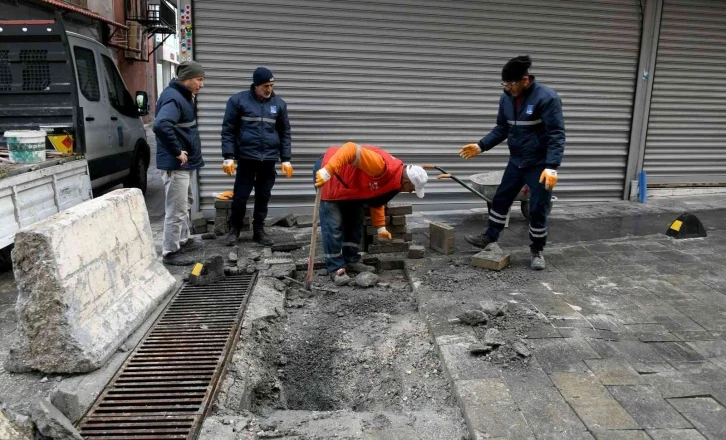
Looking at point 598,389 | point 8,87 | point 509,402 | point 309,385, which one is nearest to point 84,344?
point 309,385

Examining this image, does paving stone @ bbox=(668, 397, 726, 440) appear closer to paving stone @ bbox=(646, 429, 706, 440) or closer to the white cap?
paving stone @ bbox=(646, 429, 706, 440)

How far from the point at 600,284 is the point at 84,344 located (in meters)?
4.15

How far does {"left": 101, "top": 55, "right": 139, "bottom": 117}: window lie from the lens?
305 inches

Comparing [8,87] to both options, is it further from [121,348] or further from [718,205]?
[718,205]

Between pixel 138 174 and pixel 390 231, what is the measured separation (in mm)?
4862

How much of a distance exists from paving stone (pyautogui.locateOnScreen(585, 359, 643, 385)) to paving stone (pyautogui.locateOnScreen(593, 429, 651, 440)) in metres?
0.49

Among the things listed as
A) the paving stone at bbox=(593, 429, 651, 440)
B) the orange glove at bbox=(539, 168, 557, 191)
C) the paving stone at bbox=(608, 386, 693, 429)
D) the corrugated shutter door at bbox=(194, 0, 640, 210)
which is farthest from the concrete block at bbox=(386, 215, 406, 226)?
the paving stone at bbox=(593, 429, 651, 440)

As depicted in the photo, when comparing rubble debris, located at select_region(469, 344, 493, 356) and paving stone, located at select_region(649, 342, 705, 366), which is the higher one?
rubble debris, located at select_region(469, 344, 493, 356)

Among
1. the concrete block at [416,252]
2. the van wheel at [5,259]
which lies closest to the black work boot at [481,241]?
the concrete block at [416,252]

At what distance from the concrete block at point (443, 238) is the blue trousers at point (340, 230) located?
0.86 m

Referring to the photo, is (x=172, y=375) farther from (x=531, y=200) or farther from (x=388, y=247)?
(x=531, y=200)

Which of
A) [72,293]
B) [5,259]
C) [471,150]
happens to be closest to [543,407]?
[72,293]

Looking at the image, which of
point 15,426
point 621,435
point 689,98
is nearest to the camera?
point 15,426

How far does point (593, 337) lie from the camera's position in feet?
12.8
